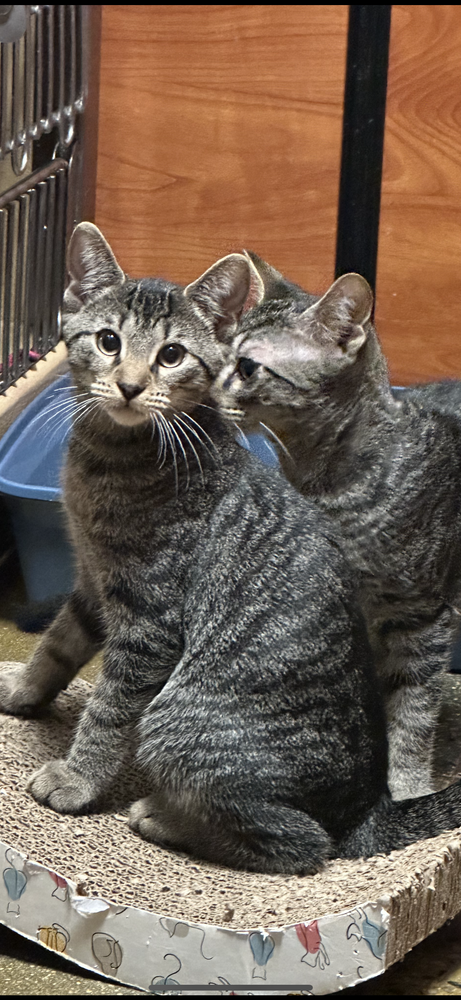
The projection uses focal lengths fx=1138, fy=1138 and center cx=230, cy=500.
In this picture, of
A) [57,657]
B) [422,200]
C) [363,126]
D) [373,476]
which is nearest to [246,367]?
[373,476]

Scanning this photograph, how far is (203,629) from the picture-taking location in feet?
4.79

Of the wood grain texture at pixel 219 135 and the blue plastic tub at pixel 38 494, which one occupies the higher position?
the wood grain texture at pixel 219 135

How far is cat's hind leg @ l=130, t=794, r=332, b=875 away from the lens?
1.42m

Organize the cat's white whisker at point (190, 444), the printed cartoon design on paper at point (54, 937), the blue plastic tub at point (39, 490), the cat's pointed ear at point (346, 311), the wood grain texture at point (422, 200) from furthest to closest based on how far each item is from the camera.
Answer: the wood grain texture at point (422, 200)
the blue plastic tub at point (39, 490)
the cat's pointed ear at point (346, 311)
the cat's white whisker at point (190, 444)
the printed cartoon design on paper at point (54, 937)

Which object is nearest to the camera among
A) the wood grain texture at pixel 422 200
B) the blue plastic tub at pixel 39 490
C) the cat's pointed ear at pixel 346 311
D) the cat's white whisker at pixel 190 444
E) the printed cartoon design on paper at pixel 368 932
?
the printed cartoon design on paper at pixel 368 932

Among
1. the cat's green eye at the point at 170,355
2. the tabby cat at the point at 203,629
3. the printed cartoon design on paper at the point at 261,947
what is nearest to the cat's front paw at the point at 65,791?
the tabby cat at the point at 203,629


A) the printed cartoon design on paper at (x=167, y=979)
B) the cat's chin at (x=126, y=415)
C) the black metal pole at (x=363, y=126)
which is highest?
the black metal pole at (x=363, y=126)

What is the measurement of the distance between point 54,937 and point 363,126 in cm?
115

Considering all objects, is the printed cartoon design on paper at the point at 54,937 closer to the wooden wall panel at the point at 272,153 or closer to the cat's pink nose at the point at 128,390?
the cat's pink nose at the point at 128,390

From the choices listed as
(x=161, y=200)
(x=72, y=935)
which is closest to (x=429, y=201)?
(x=161, y=200)

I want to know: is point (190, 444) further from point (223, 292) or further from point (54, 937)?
point (54, 937)

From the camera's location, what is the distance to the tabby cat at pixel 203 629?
1429mm

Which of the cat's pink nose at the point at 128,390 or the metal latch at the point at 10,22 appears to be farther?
the metal latch at the point at 10,22

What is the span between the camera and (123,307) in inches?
57.0
